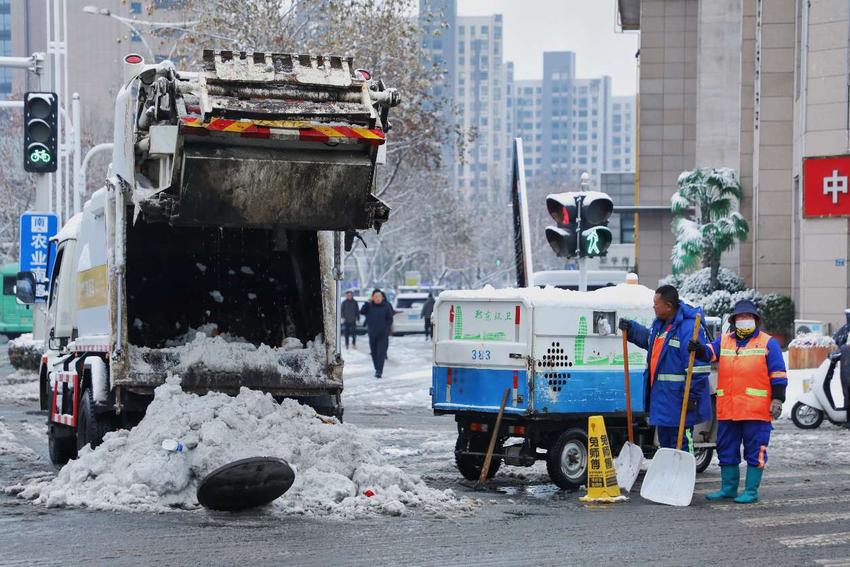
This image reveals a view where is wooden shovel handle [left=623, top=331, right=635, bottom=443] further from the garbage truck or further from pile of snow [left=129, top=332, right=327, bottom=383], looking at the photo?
pile of snow [left=129, top=332, right=327, bottom=383]

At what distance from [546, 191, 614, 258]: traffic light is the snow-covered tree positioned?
2148 centimetres

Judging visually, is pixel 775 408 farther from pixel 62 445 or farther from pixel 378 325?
pixel 378 325

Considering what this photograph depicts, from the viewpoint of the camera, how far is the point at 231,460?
10.3 metres

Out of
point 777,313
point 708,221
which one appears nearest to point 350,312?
point 708,221

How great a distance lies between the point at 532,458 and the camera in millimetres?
12430

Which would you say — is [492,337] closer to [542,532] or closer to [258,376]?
[258,376]

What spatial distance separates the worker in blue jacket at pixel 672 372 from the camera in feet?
38.1

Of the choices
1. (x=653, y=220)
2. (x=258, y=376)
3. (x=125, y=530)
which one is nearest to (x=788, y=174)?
(x=653, y=220)

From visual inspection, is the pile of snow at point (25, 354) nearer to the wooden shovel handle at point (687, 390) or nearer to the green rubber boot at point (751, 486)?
the wooden shovel handle at point (687, 390)

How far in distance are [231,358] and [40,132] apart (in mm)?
12553

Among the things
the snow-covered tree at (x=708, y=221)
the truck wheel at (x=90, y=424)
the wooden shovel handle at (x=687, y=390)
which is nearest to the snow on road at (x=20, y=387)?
the truck wheel at (x=90, y=424)

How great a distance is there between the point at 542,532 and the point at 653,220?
144ft

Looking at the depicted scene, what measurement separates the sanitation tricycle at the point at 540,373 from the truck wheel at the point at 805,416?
6859 mm

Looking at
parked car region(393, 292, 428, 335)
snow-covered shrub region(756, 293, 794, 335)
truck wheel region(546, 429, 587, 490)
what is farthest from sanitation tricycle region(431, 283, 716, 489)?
parked car region(393, 292, 428, 335)
